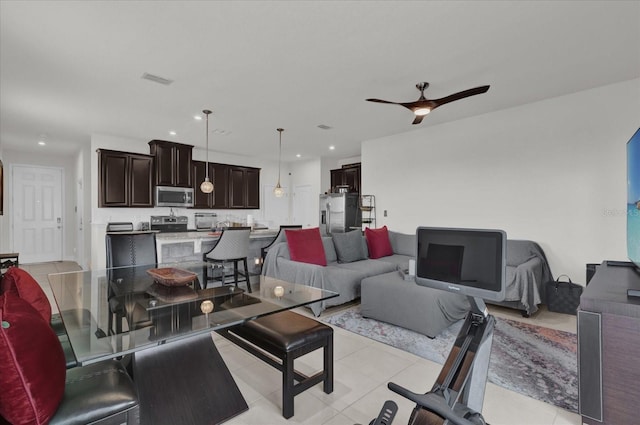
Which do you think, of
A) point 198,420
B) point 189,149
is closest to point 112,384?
point 198,420

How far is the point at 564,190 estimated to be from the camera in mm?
3846

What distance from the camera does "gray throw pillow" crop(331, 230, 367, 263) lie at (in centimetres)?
451

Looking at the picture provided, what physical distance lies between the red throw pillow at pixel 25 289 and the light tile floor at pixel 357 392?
1190mm

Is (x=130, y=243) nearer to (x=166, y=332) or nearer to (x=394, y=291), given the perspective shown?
(x=166, y=332)

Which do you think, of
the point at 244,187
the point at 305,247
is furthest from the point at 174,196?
the point at 305,247

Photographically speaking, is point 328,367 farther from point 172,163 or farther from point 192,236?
point 172,163

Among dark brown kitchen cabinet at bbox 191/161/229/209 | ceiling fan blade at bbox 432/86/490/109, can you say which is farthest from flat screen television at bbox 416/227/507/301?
dark brown kitchen cabinet at bbox 191/161/229/209

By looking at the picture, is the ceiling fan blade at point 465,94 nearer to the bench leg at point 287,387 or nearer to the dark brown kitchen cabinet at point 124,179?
the bench leg at point 287,387

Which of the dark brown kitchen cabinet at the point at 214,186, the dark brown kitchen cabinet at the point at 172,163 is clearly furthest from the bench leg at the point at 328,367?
the dark brown kitchen cabinet at the point at 214,186

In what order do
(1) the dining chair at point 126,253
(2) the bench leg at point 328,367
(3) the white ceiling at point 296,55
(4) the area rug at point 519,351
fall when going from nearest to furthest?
1. (2) the bench leg at point 328,367
2. (4) the area rug at point 519,351
3. (3) the white ceiling at point 296,55
4. (1) the dining chair at point 126,253

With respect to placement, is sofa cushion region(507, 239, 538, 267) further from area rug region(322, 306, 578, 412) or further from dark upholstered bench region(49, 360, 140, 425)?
dark upholstered bench region(49, 360, 140, 425)

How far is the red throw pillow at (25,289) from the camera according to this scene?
1.52 meters

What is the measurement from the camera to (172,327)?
1442 millimetres

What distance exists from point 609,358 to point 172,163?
6630 mm
